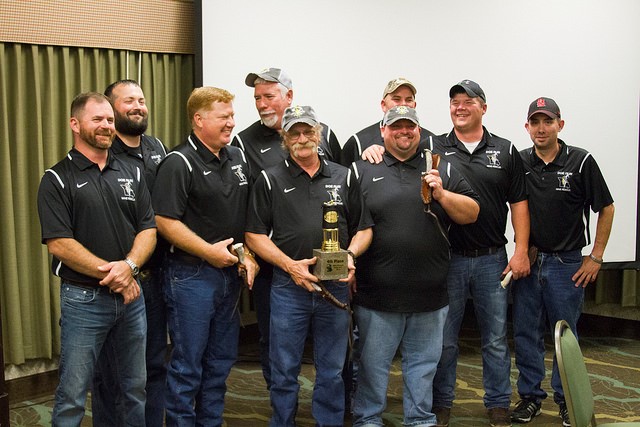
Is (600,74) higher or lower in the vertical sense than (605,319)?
higher

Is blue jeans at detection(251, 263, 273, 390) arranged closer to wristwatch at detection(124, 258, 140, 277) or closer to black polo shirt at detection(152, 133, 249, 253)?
black polo shirt at detection(152, 133, 249, 253)

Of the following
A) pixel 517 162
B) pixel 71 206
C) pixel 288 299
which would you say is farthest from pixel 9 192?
pixel 517 162

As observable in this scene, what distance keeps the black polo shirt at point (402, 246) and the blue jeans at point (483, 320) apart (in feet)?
1.18

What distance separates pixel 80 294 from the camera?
10.0ft

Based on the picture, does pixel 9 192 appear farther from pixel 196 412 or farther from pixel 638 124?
pixel 638 124

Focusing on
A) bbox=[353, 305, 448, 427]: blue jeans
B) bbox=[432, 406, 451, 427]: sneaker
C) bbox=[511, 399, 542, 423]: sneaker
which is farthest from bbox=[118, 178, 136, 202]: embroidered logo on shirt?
bbox=[511, 399, 542, 423]: sneaker

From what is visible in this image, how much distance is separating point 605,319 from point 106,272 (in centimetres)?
415

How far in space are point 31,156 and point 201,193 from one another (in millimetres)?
1586

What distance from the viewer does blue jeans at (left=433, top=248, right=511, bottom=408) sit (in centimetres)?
389

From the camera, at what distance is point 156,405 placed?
3.61 metres

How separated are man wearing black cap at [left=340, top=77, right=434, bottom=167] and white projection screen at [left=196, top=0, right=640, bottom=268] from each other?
1046 millimetres

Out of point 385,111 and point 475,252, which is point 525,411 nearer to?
point 475,252

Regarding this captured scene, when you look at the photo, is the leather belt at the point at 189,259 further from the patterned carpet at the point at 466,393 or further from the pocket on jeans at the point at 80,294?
the patterned carpet at the point at 466,393

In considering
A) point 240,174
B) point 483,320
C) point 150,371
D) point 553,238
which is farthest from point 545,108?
point 150,371
